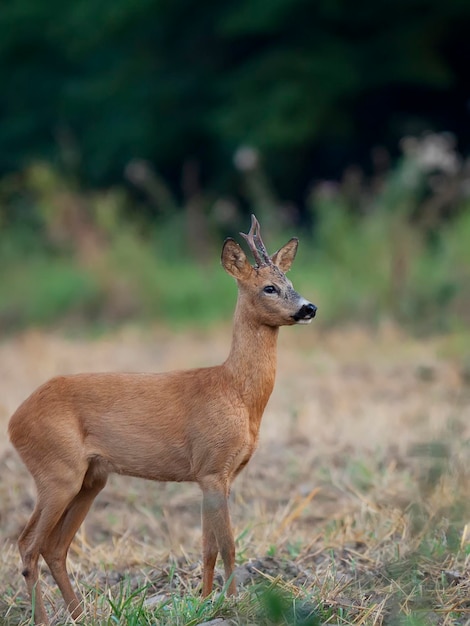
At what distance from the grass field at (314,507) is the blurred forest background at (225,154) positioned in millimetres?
1657

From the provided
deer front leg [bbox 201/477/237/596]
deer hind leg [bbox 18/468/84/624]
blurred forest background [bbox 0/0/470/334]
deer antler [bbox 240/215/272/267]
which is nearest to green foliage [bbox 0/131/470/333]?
blurred forest background [bbox 0/0/470/334]

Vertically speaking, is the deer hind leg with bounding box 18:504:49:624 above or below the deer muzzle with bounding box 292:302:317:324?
below

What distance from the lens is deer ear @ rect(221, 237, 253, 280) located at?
5.29 meters

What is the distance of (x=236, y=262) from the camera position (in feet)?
17.5

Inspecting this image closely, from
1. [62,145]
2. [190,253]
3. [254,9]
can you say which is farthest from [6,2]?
[190,253]

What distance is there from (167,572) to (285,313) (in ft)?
4.26

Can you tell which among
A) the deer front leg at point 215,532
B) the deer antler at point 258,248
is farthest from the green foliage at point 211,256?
the deer front leg at point 215,532

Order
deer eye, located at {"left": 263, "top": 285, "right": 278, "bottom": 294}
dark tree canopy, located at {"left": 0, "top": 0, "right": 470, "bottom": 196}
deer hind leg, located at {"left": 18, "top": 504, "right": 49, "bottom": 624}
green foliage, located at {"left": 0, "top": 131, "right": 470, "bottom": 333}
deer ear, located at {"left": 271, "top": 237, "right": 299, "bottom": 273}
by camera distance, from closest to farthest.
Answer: deer hind leg, located at {"left": 18, "top": 504, "right": 49, "bottom": 624} < deer eye, located at {"left": 263, "top": 285, "right": 278, "bottom": 294} < deer ear, located at {"left": 271, "top": 237, "right": 299, "bottom": 273} < green foliage, located at {"left": 0, "top": 131, "right": 470, "bottom": 333} < dark tree canopy, located at {"left": 0, "top": 0, "right": 470, "bottom": 196}

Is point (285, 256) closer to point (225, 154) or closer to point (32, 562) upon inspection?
point (32, 562)

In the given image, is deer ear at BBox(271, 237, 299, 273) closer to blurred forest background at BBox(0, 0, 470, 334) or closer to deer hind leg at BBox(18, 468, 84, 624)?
deer hind leg at BBox(18, 468, 84, 624)

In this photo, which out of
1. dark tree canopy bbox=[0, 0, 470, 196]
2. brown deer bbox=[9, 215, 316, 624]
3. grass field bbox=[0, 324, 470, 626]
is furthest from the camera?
dark tree canopy bbox=[0, 0, 470, 196]

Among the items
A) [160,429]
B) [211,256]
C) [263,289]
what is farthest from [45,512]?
[211,256]

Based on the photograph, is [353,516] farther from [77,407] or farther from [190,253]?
[190,253]

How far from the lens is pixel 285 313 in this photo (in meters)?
5.17
